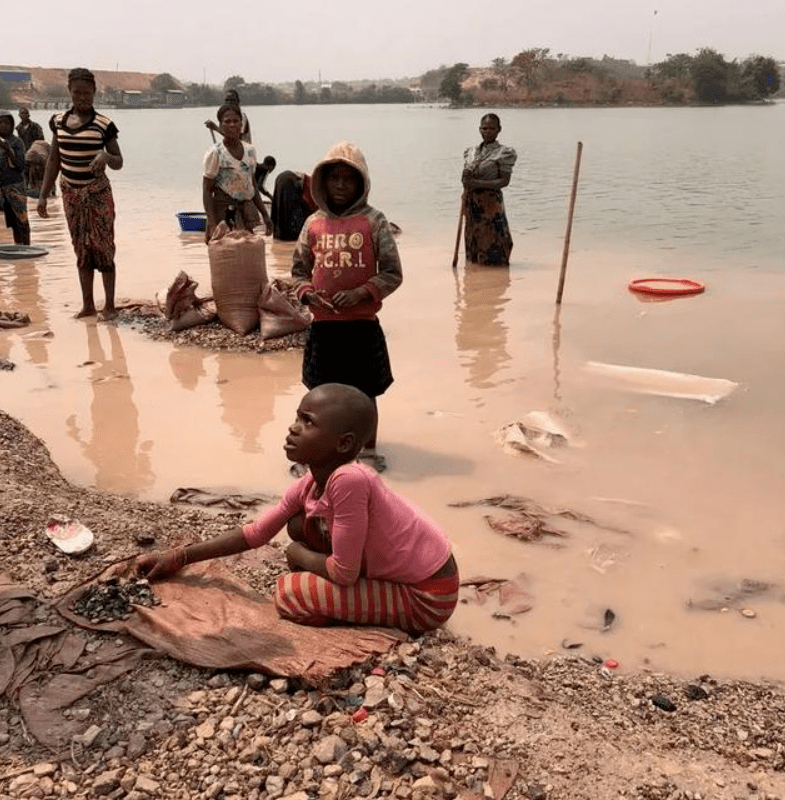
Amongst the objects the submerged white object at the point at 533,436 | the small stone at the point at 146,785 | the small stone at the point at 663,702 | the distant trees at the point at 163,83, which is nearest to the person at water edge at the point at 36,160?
the submerged white object at the point at 533,436

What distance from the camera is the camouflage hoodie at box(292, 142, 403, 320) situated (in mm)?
3666

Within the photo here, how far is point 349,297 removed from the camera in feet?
12.1

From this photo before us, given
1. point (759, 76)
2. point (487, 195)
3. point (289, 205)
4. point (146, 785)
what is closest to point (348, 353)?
point (146, 785)

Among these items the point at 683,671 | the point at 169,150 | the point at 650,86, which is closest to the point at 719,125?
the point at 169,150

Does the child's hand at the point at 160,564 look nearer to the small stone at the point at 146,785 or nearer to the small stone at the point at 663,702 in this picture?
the small stone at the point at 146,785

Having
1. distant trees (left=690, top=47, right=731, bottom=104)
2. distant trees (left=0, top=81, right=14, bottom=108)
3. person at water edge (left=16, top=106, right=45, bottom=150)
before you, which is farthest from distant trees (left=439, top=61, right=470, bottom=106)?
person at water edge (left=16, top=106, right=45, bottom=150)

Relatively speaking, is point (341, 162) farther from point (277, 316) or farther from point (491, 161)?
point (491, 161)

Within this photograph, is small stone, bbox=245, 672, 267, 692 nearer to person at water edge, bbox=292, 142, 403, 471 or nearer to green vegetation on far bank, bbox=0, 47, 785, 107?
person at water edge, bbox=292, 142, 403, 471

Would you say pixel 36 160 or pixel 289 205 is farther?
pixel 36 160

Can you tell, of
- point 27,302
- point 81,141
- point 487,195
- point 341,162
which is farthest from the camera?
point 487,195

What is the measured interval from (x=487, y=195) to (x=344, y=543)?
21.9ft

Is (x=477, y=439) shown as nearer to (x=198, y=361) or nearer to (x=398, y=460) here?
(x=398, y=460)

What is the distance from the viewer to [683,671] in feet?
8.73

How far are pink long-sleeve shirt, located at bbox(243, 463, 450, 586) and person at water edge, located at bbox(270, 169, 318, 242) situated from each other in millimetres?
8202
